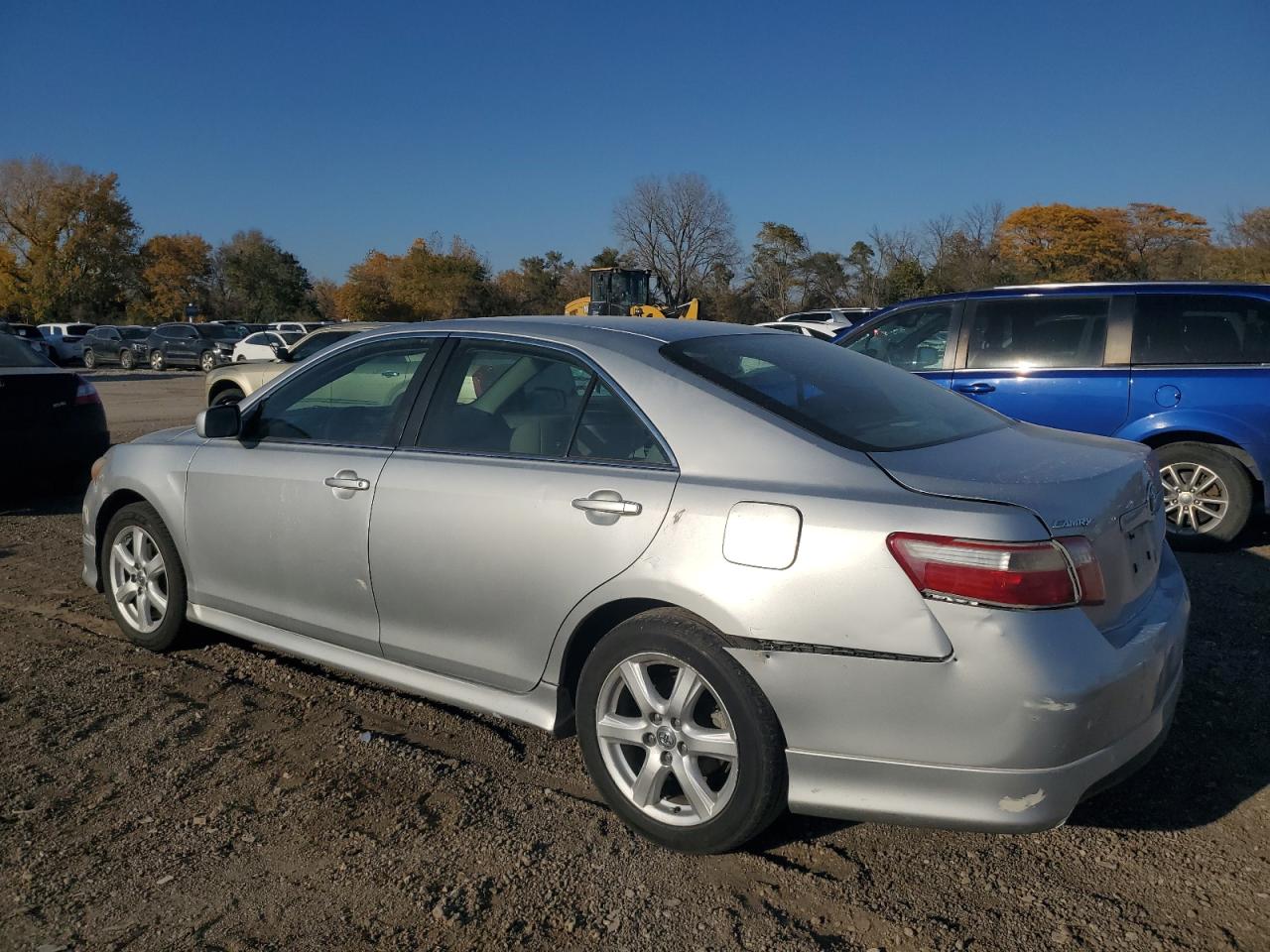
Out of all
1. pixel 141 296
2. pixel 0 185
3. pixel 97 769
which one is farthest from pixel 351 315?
pixel 97 769

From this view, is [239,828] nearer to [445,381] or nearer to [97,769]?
[97,769]

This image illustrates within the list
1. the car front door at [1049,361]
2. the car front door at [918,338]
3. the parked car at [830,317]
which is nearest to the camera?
the car front door at [1049,361]

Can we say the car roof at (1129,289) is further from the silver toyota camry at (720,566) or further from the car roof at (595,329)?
the car roof at (595,329)

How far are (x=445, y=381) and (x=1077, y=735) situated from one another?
2.37 meters

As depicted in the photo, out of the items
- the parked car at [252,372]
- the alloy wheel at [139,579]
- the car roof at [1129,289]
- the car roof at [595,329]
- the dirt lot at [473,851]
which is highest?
the car roof at [1129,289]

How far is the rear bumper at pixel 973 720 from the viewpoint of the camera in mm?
2375

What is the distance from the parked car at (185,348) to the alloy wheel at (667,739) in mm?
32850

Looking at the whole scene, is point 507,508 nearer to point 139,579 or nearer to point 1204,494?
point 139,579

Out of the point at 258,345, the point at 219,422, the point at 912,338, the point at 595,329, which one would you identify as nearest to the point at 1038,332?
the point at 912,338

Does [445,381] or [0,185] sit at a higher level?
[0,185]

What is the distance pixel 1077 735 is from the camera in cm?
241

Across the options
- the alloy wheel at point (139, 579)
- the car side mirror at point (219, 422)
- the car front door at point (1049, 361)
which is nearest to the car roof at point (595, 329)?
the car side mirror at point (219, 422)

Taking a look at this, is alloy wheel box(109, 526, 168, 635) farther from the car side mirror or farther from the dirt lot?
the car side mirror

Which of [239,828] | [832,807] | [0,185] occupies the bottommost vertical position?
[239,828]
